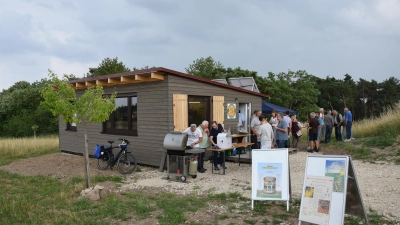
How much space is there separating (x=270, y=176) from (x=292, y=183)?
7.22 feet

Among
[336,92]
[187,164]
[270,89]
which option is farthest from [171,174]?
[336,92]

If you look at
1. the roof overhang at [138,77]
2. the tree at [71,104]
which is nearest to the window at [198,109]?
the roof overhang at [138,77]

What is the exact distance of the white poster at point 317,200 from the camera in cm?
445

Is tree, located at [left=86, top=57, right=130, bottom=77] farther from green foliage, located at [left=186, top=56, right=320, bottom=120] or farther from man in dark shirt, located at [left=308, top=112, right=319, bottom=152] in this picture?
man in dark shirt, located at [left=308, top=112, right=319, bottom=152]

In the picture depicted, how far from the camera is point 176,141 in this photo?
8023 mm

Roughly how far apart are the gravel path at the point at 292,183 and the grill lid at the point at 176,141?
868 millimetres

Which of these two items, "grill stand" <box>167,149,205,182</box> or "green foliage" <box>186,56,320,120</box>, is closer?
"grill stand" <box>167,149,205,182</box>

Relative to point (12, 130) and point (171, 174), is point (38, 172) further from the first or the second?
point (12, 130)

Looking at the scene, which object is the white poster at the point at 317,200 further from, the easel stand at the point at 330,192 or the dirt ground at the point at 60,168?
the dirt ground at the point at 60,168

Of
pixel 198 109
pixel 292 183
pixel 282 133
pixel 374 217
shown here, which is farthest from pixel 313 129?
pixel 374 217

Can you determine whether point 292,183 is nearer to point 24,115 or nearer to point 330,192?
point 330,192

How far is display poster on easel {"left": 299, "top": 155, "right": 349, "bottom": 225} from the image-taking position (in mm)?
4387

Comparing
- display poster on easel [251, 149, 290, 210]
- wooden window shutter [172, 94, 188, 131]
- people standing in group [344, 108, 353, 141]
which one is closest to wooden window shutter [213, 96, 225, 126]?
wooden window shutter [172, 94, 188, 131]

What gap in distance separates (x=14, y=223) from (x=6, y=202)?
1.34m
